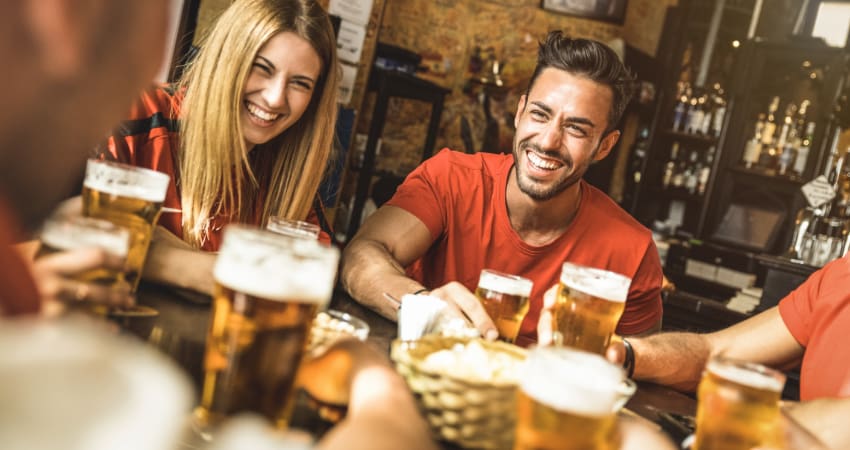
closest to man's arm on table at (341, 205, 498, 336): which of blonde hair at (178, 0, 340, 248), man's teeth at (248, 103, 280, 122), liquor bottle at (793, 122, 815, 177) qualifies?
blonde hair at (178, 0, 340, 248)

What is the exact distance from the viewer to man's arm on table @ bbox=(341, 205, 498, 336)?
1585mm

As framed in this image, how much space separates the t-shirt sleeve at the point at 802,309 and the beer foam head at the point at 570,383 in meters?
1.55

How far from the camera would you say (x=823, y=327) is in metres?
2.03

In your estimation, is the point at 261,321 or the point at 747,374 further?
the point at 747,374

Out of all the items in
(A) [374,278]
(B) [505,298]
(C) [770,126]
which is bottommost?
(A) [374,278]

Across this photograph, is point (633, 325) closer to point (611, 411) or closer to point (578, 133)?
point (578, 133)

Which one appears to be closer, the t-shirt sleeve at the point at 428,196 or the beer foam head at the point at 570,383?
the beer foam head at the point at 570,383

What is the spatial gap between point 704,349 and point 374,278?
874 millimetres

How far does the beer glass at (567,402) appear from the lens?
30.2 inches

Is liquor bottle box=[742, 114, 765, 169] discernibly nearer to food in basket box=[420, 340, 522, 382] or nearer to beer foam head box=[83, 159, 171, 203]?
food in basket box=[420, 340, 522, 382]

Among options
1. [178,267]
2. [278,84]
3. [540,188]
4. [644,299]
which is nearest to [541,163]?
[540,188]

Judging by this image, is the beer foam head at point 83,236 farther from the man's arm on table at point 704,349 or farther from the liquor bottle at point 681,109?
the liquor bottle at point 681,109

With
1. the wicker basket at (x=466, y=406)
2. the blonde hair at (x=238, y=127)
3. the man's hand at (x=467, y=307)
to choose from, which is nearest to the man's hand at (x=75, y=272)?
the wicker basket at (x=466, y=406)

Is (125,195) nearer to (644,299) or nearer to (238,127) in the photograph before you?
(238,127)
